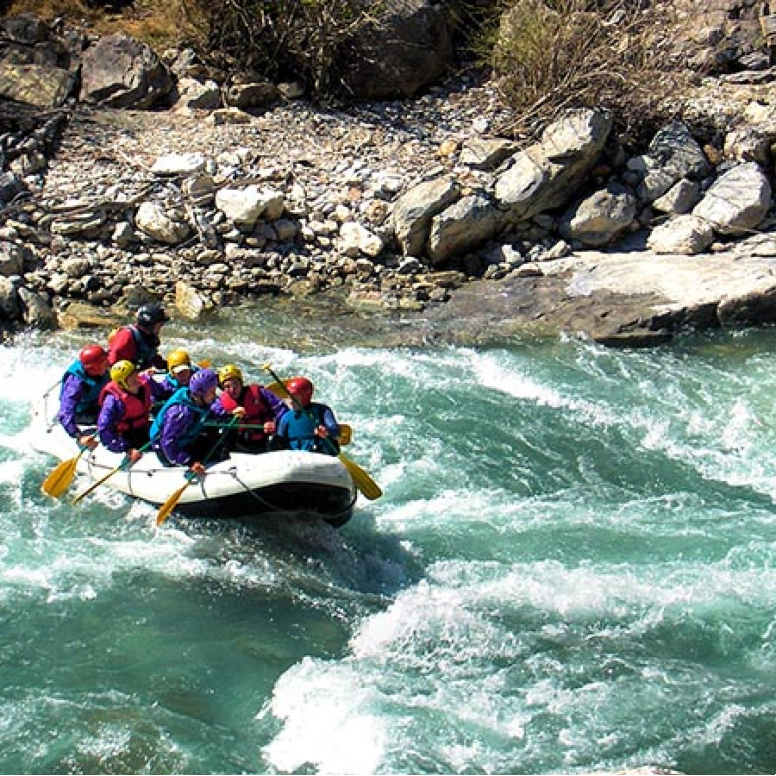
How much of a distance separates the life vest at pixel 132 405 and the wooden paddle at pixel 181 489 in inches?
24.3

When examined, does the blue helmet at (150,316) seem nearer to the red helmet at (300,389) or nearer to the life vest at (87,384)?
the life vest at (87,384)

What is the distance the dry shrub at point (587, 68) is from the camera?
1180 centimetres

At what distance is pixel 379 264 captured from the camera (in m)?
10.9

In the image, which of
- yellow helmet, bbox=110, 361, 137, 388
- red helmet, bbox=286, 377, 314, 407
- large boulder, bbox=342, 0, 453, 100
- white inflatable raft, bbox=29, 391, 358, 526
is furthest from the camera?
large boulder, bbox=342, 0, 453, 100

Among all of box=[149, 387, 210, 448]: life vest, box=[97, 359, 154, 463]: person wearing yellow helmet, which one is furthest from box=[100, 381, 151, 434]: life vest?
box=[149, 387, 210, 448]: life vest

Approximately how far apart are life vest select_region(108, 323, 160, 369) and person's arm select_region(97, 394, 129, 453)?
33.4 inches

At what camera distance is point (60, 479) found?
714 centimetres

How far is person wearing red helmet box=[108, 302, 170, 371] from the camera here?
787cm

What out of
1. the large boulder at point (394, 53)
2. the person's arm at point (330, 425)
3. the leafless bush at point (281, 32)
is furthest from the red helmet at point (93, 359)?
the large boulder at point (394, 53)

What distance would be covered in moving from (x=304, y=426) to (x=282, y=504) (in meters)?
0.51

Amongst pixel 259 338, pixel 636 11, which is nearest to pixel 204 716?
pixel 259 338

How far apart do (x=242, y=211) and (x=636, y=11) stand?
16.5 feet

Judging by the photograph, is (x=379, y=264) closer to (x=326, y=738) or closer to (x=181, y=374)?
(x=181, y=374)

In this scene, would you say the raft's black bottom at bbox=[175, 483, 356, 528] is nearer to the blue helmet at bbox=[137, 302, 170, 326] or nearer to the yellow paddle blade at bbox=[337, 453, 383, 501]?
the yellow paddle blade at bbox=[337, 453, 383, 501]
